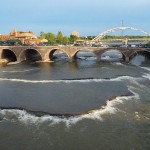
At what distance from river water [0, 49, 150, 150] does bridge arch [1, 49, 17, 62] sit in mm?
37252

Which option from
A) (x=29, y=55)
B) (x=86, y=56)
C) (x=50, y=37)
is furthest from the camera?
(x=50, y=37)

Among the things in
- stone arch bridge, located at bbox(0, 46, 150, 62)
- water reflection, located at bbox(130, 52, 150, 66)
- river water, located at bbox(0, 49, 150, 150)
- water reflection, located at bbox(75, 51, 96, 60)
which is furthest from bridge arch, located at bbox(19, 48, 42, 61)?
river water, located at bbox(0, 49, 150, 150)

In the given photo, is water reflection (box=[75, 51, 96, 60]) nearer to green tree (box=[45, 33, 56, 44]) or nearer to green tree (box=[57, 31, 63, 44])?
green tree (box=[57, 31, 63, 44])

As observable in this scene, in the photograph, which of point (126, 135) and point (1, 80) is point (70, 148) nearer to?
point (126, 135)

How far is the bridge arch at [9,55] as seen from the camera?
300 ft

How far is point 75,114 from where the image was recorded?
33250 mm

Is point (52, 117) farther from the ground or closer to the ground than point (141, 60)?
farther from the ground

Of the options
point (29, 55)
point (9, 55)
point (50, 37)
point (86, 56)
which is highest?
point (50, 37)

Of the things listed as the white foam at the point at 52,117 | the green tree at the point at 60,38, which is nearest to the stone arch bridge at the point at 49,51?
the white foam at the point at 52,117

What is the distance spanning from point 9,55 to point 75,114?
66.7 meters

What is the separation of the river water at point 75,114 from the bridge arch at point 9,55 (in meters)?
37.3

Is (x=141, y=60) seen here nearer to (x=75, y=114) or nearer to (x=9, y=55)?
(x=9, y=55)

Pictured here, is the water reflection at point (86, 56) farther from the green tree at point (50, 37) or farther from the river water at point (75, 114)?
the river water at point (75, 114)

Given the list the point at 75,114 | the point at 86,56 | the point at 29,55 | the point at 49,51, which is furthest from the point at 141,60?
the point at 75,114
